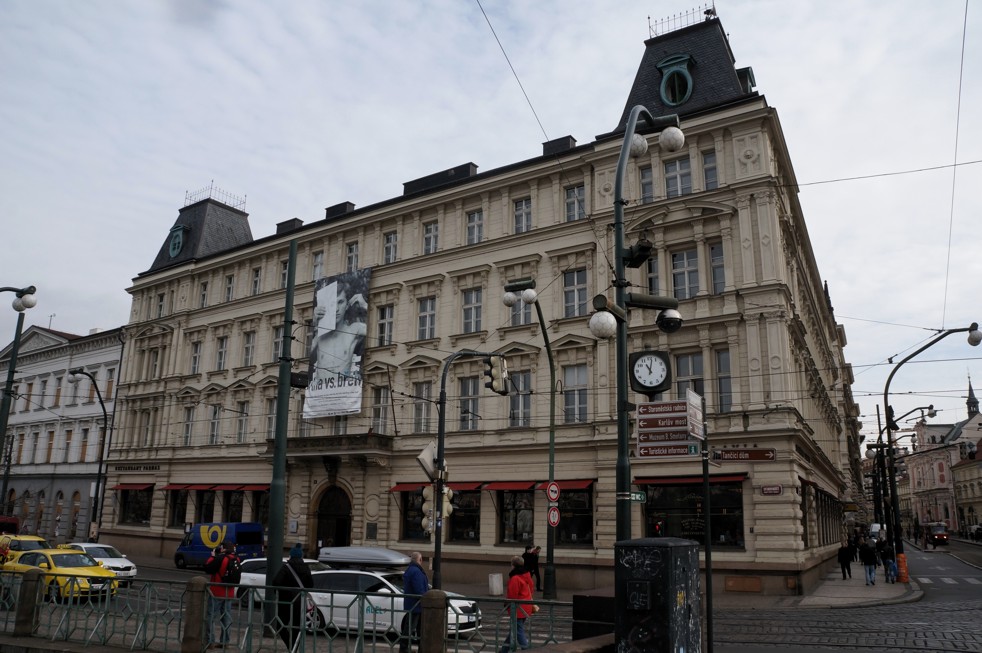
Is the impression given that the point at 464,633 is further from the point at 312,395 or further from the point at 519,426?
the point at 312,395

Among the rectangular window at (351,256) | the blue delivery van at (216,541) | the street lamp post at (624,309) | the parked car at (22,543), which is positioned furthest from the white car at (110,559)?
the street lamp post at (624,309)

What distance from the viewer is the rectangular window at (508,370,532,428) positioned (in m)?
29.9

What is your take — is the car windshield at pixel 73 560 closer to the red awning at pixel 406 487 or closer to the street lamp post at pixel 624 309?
the red awning at pixel 406 487

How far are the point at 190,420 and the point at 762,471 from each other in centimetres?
3181

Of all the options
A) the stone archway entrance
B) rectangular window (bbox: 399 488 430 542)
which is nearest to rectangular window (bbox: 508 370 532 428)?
rectangular window (bbox: 399 488 430 542)

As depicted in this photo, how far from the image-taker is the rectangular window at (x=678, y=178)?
28297mm

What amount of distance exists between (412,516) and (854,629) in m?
19.8

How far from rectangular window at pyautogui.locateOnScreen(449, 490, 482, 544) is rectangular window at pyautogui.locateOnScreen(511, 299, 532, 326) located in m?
7.03

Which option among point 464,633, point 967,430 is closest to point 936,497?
point 967,430

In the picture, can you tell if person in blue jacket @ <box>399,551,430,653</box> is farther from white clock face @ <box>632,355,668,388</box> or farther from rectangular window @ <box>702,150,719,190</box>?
rectangular window @ <box>702,150,719,190</box>

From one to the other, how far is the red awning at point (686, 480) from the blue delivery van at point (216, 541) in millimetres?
17716

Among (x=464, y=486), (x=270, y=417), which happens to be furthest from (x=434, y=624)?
(x=270, y=417)

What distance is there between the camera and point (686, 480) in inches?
1003

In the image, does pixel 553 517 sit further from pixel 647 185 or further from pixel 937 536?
pixel 937 536
